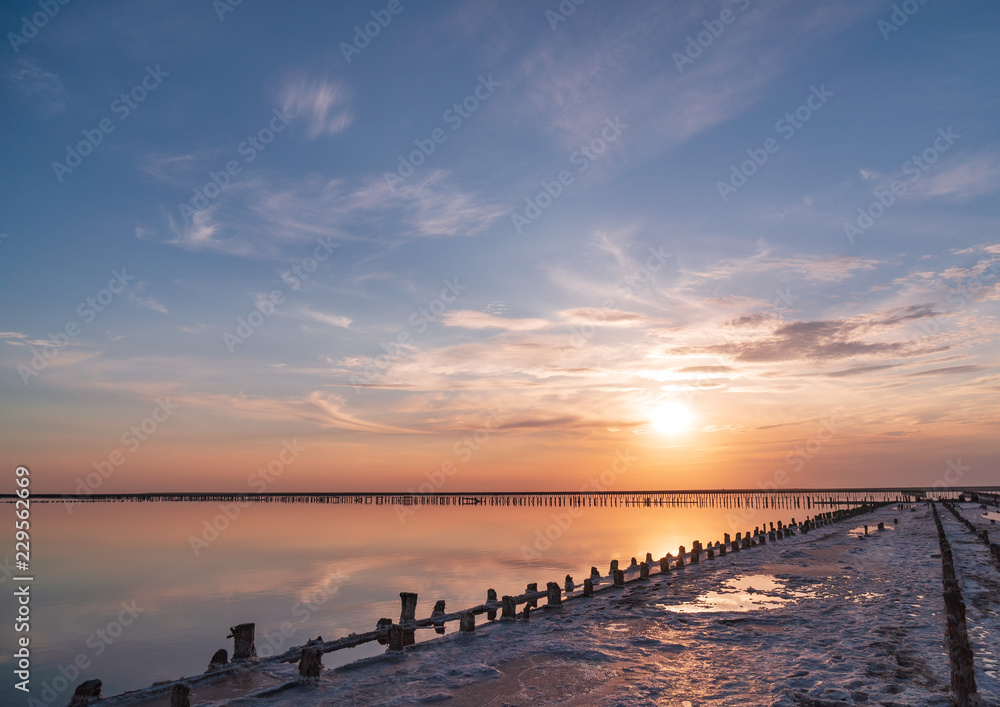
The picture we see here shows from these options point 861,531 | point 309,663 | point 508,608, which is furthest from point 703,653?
point 861,531

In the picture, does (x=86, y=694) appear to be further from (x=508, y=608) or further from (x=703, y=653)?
(x=703, y=653)

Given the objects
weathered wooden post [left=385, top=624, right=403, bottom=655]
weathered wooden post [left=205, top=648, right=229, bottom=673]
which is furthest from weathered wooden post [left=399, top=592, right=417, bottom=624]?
weathered wooden post [left=205, top=648, right=229, bottom=673]

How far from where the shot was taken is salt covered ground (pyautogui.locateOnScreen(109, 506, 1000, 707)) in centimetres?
1038

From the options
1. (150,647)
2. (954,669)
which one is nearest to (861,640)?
(954,669)

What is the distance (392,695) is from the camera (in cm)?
1073

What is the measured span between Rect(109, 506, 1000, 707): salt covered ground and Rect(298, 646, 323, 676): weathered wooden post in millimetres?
321

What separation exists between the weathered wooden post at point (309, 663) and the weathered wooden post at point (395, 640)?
2312 mm

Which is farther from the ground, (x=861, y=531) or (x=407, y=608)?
(x=407, y=608)

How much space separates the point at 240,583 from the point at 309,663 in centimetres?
2835

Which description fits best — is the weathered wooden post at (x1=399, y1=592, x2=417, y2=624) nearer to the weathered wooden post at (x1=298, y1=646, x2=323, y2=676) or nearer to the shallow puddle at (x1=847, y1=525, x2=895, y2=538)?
the weathered wooden post at (x1=298, y1=646, x2=323, y2=676)

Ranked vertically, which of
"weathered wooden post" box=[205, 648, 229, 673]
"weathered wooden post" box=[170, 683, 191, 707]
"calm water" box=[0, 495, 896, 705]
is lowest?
"calm water" box=[0, 495, 896, 705]

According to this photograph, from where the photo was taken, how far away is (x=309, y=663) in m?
Result: 11.4

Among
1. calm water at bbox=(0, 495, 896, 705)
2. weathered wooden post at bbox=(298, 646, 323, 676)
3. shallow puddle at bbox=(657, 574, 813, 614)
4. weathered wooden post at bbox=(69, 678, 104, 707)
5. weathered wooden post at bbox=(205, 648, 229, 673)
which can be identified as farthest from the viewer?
calm water at bbox=(0, 495, 896, 705)

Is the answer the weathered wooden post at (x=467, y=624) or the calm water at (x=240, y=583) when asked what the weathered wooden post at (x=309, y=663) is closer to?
the weathered wooden post at (x=467, y=624)
